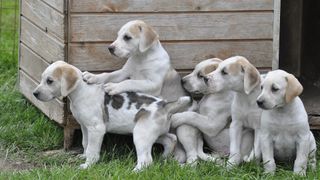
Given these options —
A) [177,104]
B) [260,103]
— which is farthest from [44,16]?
[260,103]

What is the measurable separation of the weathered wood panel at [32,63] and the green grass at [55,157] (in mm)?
373

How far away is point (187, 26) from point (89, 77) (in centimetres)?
96

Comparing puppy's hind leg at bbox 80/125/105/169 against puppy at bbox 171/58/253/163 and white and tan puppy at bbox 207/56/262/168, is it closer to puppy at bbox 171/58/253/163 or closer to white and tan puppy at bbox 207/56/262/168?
puppy at bbox 171/58/253/163

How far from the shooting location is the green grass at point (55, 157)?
23.4ft

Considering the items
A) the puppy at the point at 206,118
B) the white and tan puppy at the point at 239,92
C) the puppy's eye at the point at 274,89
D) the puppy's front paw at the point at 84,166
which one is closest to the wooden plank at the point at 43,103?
the puppy's front paw at the point at 84,166

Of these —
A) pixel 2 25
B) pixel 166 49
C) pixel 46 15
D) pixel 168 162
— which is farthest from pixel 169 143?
pixel 2 25

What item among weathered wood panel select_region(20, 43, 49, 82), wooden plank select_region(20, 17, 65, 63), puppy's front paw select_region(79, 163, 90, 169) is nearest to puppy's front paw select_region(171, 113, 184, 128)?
puppy's front paw select_region(79, 163, 90, 169)

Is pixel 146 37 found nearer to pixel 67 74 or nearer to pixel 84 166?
pixel 67 74

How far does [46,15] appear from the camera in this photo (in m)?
8.23

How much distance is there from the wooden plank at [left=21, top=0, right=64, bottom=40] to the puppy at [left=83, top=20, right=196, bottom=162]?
1.58 ft

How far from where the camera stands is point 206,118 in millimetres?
7902

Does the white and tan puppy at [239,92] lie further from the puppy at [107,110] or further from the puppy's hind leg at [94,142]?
the puppy's hind leg at [94,142]

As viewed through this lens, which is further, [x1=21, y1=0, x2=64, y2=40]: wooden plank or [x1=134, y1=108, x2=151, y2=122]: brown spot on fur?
[x1=21, y1=0, x2=64, y2=40]: wooden plank

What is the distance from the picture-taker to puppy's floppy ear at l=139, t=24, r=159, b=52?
7711 millimetres
